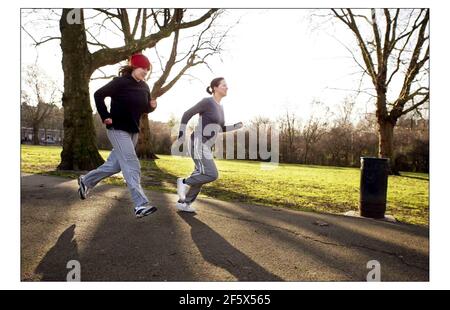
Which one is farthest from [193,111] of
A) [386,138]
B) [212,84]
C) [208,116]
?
[386,138]

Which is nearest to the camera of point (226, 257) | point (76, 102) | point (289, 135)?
point (226, 257)

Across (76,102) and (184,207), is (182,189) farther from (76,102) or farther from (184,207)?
(76,102)

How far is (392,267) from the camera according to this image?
3.31 metres

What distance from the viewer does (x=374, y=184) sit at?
538 centimetres

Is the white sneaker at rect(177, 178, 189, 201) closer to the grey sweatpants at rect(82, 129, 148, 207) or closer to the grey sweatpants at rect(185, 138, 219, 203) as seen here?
the grey sweatpants at rect(185, 138, 219, 203)

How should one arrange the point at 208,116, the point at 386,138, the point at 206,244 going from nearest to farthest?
the point at 206,244 < the point at 208,116 < the point at 386,138

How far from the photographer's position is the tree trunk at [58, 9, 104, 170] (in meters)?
7.95

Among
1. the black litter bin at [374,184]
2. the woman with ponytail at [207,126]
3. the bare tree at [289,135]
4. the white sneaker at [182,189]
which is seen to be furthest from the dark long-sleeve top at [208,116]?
the bare tree at [289,135]

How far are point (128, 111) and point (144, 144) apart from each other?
14420 millimetres

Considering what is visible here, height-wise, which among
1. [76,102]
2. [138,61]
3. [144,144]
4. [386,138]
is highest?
[76,102]

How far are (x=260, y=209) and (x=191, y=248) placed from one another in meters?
2.22
